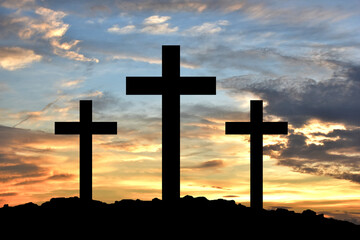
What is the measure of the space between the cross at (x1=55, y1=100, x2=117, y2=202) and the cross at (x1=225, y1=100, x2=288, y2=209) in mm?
4327

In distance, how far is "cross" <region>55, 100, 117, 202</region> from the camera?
16.2 metres

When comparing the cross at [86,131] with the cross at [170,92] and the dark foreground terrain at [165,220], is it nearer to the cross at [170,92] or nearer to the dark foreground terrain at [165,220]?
the dark foreground terrain at [165,220]

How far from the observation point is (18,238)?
42.0ft

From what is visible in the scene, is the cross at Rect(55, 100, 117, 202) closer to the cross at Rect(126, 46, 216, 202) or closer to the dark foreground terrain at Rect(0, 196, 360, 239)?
the dark foreground terrain at Rect(0, 196, 360, 239)

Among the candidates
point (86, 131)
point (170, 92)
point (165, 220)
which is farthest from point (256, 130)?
point (86, 131)

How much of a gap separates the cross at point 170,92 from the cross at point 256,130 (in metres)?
3.29

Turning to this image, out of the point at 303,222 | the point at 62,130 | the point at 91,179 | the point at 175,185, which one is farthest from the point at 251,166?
the point at 62,130

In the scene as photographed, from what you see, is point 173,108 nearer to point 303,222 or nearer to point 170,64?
point 170,64

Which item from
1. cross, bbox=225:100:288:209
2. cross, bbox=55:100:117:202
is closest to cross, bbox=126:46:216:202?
cross, bbox=55:100:117:202

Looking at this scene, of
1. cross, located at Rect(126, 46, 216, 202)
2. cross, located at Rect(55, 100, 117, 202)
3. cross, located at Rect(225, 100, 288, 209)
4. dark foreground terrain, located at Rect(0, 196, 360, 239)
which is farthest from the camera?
cross, located at Rect(225, 100, 288, 209)

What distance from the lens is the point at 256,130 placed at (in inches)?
696

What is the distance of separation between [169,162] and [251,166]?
176 inches

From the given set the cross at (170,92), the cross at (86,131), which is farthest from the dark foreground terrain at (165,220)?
the cross at (170,92)

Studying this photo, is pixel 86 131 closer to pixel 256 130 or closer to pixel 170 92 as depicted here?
pixel 170 92
